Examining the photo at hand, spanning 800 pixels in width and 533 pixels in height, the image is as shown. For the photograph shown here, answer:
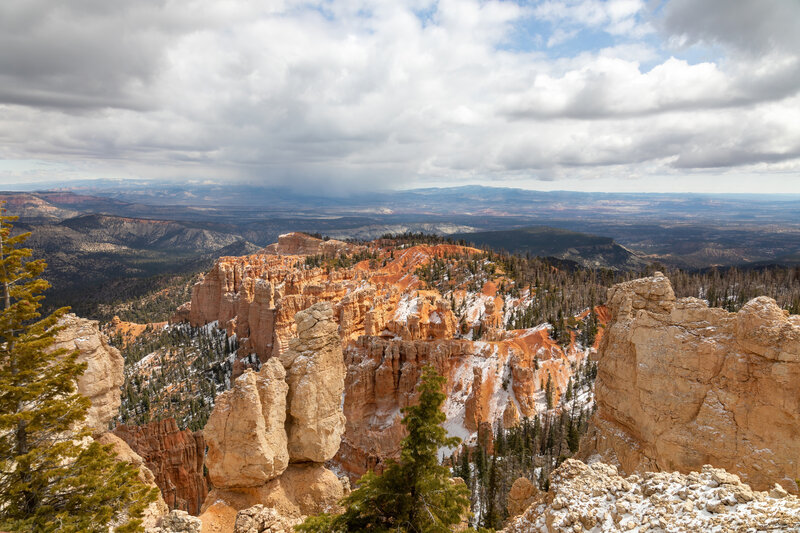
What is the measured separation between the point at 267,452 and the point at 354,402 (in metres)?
36.1

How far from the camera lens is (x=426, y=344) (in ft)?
178

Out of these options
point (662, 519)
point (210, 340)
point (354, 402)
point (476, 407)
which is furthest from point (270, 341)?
point (662, 519)

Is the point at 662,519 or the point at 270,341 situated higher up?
the point at 662,519

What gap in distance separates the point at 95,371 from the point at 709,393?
23.5 m

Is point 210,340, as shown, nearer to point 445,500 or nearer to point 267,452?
point 267,452

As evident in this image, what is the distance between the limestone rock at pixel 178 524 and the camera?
1187 centimetres

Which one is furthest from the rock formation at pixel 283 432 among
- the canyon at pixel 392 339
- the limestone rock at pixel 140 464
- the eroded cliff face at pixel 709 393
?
the eroded cliff face at pixel 709 393

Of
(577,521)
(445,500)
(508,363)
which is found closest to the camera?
(577,521)

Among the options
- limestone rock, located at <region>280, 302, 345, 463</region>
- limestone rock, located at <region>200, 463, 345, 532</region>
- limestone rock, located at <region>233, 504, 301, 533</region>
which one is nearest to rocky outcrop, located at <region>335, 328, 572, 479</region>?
limestone rock, located at <region>200, 463, 345, 532</region>

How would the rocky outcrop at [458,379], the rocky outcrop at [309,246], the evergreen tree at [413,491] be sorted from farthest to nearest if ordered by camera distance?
the rocky outcrop at [309,246] → the rocky outcrop at [458,379] → the evergreen tree at [413,491]

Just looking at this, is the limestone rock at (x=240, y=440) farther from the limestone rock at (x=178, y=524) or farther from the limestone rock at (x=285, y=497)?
the limestone rock at (x=178, y=524)

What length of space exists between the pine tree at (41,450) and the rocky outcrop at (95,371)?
3941mm

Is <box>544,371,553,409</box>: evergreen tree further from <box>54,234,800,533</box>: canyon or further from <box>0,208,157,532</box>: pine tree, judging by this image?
<box>0,208,157,532</box>: pine tree

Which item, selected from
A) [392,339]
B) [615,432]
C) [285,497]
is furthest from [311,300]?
[615,432]
